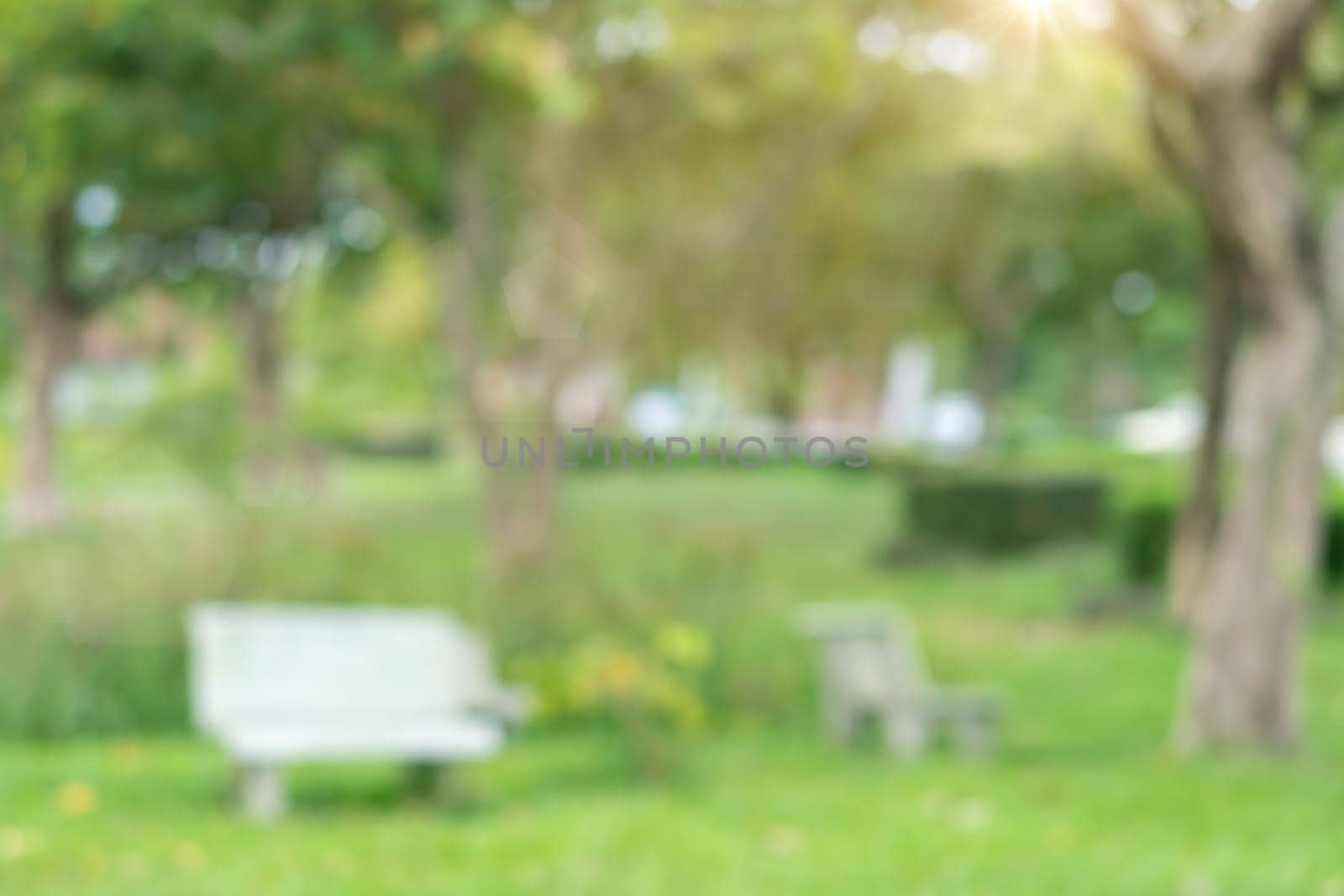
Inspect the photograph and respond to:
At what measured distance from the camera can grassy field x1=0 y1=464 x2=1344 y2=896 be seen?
468 cm

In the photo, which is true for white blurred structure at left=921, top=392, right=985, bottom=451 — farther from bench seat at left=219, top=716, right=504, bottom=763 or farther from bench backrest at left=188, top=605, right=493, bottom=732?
bench seat at left=219, top=716, right=504, bottom=763

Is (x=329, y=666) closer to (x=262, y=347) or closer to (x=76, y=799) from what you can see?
(x=76, y=799)

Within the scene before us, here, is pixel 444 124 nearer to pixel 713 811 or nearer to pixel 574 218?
pixel 574 218

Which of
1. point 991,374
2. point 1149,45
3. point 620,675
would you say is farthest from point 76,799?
point 991,374

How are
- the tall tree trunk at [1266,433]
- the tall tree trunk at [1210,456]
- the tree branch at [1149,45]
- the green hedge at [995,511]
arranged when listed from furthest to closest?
the green hedge at [995,511] < the tall tree trunk at [1210,456] < the tall tree trunk at [1266,433] < the tree branch at [1149,45]

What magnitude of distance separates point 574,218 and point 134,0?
5.23 meters

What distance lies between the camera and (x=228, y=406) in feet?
26.8

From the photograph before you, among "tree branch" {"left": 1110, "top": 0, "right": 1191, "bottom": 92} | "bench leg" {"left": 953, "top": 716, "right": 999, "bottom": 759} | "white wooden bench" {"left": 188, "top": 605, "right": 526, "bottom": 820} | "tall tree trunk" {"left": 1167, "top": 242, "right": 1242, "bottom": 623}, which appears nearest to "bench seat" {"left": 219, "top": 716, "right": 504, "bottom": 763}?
"white wooden bench" {"left": 188, "top": 605, "right": 526, "bottom": 820}

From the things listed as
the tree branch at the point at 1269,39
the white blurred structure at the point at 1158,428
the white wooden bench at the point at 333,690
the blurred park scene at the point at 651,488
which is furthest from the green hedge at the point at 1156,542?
the white blurred structure at the point at 1158,428

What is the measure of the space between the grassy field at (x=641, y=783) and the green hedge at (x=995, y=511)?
6.54 metres

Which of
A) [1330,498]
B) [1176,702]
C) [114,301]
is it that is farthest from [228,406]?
[114,301]

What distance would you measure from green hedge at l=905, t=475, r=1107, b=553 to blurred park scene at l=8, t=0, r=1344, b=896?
53mm

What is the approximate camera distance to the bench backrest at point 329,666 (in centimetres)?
573

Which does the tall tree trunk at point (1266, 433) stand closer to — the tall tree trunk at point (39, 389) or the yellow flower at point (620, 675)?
the yellow flower at point (620, 675)
